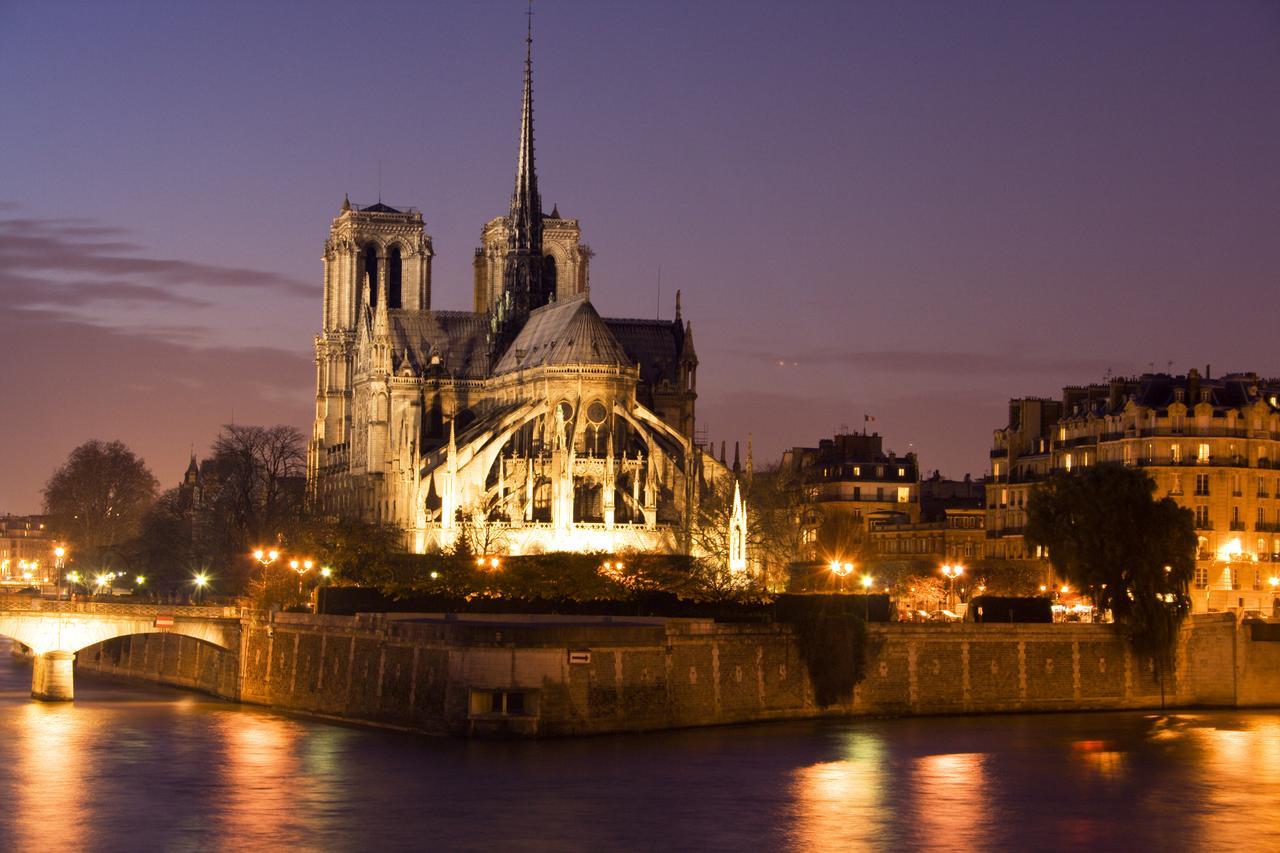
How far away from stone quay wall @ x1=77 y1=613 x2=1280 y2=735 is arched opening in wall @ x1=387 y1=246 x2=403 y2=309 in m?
54.9

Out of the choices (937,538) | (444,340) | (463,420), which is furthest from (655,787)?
(444,340)

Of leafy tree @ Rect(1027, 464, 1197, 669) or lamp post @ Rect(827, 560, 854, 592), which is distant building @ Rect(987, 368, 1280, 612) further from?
leafy tree @ Rect(1027, 464, 1197, 669)

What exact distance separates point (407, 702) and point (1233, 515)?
3753cm

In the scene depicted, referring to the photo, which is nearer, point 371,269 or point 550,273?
point 371,269

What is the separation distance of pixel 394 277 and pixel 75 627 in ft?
198

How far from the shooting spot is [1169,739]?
6450cm

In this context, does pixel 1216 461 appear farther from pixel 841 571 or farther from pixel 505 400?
pixel 505 400

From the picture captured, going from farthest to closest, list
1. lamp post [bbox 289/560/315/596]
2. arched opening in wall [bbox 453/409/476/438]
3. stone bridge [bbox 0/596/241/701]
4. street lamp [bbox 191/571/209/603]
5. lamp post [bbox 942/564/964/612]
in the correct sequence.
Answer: arched opening in wall [bbox 453/409/476/438] → street lamp [bbox 191/571/209/603] → lamp post [bbox 942/564/964/612] → lamp post [bbox 289/560/315/596] → stone bridge [bbox 0/596/241/701]

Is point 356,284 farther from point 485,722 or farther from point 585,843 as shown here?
point 585,843

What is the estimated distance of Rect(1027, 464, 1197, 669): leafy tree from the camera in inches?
2842

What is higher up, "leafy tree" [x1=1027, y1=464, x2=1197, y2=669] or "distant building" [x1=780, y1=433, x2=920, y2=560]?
"distant building" [x1=780, y1=433, x2=920, y2=560]

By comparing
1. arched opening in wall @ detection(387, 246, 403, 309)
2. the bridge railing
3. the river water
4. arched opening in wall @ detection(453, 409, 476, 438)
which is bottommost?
the river water

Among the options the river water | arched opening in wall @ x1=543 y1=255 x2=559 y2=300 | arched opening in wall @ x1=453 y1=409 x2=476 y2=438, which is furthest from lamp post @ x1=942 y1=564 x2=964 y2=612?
arched opening in wall @ x1=543 y1=255 x2=559 y2=300

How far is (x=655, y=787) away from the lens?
54.1m
